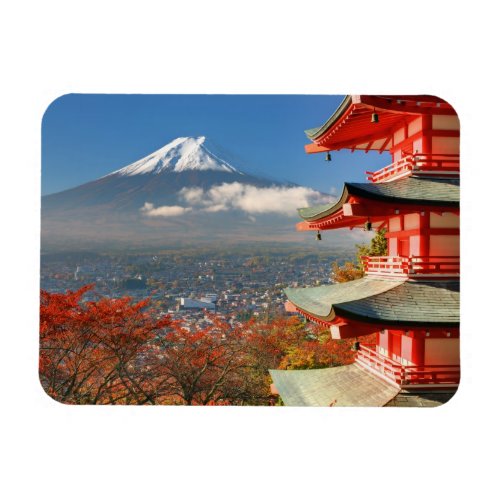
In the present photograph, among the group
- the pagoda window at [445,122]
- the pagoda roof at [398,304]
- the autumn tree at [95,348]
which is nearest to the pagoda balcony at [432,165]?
the pagoda window at [445,122]

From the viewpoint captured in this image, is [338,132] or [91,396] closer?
[338,132]

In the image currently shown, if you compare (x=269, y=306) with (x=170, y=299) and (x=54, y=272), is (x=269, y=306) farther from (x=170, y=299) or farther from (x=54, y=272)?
(x=54, y=272)

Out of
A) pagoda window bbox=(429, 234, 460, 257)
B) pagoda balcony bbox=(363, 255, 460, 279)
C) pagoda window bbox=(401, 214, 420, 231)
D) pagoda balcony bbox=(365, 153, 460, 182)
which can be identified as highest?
pagoda balcony bbox=(365, 153, 460, 182)

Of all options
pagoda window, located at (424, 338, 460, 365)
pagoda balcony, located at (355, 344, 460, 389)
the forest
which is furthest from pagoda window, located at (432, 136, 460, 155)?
the forest

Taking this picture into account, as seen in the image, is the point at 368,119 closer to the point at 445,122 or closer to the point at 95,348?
the point at 445,122

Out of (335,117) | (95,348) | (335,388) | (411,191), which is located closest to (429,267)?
(411,191)

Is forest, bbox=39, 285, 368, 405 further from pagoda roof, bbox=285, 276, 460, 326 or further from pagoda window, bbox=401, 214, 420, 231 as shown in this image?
pagoda window, bbox=401, 214, 420, 231

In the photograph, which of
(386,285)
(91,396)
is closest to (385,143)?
(386,285)
